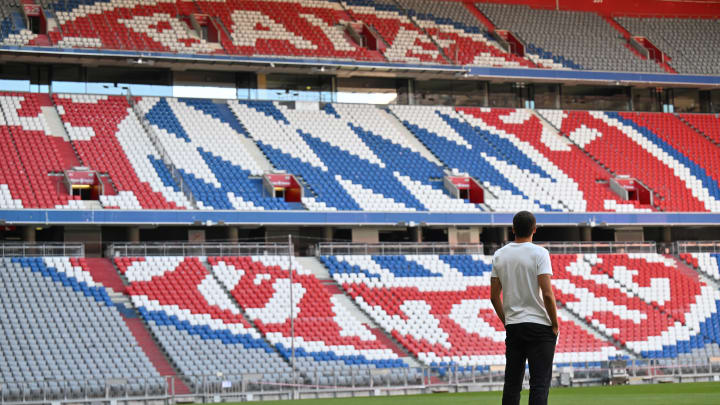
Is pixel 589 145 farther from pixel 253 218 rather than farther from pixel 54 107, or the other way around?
pixel 54 107

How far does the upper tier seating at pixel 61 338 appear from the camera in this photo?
1164 inches

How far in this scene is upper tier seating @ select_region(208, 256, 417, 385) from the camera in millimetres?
33688

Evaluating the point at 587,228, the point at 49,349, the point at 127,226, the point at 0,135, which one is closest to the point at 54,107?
the point at 0,135

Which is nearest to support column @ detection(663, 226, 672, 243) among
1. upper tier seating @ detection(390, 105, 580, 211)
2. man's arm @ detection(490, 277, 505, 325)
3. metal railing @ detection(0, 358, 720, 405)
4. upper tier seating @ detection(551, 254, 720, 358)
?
upper tier seating @ detection(551, 254, 720, 358)

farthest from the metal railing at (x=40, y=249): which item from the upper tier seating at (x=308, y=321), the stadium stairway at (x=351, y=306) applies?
the stadium stairway at (x=351, y=306)

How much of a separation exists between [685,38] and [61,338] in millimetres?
38532

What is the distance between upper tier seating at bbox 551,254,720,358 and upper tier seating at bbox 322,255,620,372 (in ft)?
4.37

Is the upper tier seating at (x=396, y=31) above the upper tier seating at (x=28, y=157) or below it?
above

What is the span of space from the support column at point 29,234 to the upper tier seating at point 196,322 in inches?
174

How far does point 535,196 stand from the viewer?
4572 centimetres

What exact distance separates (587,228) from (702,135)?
9.78m

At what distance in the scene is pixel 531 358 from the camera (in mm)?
7805

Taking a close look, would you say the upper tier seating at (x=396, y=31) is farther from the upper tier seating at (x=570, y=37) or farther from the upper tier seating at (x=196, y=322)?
the upper tier seating at (x=196, y=322)

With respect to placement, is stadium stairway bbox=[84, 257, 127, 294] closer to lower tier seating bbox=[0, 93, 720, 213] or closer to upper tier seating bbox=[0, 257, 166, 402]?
upper tier seating bbox=[0, 257, 166, 402]
